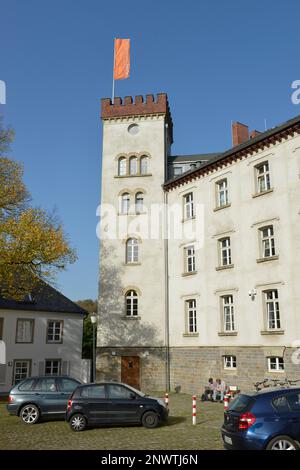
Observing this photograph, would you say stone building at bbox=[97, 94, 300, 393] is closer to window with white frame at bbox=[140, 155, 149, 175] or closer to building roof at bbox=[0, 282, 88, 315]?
window with white frame at bbox=[140, 155, 149, 175]

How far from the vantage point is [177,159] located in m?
33.6

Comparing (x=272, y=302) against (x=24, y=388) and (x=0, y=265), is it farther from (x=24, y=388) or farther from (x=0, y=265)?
(x=0, y=265)

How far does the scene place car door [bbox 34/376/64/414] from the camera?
51.3 feet

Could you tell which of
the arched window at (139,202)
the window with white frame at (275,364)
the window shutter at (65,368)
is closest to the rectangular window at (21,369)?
the window shutter at (65,368)

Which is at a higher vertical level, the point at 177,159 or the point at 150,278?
the point at 177,159

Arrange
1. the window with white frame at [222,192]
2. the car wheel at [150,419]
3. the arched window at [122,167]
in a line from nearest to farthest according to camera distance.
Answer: the car wheel at [150,419]
the window with white frame at [222,192]
the arched window at [122,167]

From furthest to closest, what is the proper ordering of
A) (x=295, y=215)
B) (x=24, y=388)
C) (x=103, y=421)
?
(x=295, y=215) → (x=24, y=388) → (x=103, y=421)

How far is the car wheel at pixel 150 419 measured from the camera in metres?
14.0

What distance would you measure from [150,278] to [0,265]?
35.4 feet

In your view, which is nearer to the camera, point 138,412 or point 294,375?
point 138,412

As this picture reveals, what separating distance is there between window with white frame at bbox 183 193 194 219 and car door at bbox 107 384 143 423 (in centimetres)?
1564

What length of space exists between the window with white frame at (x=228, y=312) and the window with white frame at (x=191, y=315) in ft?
8.15

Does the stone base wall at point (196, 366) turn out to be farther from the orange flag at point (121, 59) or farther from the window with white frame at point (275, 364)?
the orange flag at point (121, 59)
